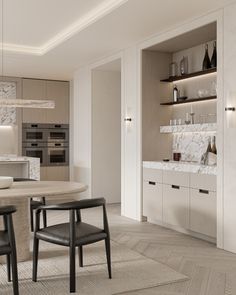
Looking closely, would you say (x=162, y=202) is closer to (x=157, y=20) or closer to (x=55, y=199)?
(x=157, y=20)

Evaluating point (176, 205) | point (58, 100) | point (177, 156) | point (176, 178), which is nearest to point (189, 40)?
point (177, 156)

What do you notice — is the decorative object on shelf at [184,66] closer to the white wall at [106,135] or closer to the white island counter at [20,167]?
the white wall at [106,135]

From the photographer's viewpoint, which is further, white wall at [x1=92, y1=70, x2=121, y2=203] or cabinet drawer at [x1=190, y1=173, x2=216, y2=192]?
white wall at [x1=92, y1=70, x2=121, y2=203]

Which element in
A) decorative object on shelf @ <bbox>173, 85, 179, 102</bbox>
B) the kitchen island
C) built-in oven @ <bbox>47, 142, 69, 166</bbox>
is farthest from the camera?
built-in oven @ <bbox>47, 142, 69, 166</bbox>

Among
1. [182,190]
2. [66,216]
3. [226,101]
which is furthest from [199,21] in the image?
[66,216]

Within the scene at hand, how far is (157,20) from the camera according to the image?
485cm

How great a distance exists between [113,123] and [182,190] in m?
2.92

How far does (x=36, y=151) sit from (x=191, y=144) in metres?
4.06

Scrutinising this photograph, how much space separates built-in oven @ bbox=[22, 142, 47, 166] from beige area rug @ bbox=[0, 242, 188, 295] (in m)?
4.66

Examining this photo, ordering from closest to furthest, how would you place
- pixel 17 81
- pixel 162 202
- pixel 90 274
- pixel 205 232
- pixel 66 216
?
1. pixel 90 274
2. pixel 205 232
3. pixel 162 202
4. pixel 66 216
5. pixel 17 81

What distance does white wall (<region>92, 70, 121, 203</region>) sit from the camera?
7453 mm

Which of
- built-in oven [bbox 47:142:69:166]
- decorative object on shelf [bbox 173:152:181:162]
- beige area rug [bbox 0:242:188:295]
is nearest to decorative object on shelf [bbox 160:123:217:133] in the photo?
decorative object on shelf [bbox 173:152:181:162]

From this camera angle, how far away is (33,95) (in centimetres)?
881

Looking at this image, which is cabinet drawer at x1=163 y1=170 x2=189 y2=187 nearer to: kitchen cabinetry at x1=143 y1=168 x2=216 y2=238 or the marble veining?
kitchen cabinetry at x1=143 y1=168 x2=216 y2=238
